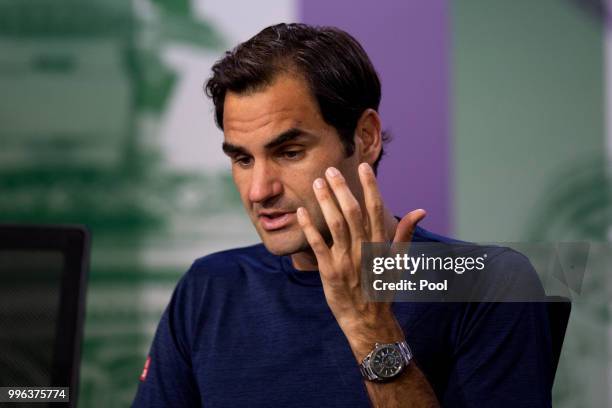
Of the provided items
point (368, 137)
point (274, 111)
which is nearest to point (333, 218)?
point (274, 111)

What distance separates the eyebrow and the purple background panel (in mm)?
770

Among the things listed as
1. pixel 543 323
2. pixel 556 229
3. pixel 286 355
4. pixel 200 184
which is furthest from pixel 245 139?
pixel 556 229

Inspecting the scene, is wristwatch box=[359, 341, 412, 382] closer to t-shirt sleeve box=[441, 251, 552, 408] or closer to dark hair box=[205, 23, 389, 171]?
t-shirt sleeve box=[441, 251, 552, 408]

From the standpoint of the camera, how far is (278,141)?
1312mm

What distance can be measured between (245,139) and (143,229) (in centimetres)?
96

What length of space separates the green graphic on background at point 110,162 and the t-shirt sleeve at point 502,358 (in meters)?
1.07

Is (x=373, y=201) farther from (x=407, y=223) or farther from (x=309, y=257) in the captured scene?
(x=309, y=257)

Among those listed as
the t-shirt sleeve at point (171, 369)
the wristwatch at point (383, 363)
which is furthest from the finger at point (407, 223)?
the t-shirt sleeve at point (171, 369)

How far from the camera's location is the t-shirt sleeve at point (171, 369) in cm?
136

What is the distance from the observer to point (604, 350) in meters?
2.03

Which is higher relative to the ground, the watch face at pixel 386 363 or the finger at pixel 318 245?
the finger at pixel 318 245

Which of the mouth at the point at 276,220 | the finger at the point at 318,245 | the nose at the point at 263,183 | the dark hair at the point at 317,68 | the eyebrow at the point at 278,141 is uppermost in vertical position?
the dark hair at the point at 317,68

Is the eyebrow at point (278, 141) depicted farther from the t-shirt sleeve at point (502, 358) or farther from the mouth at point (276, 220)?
the t-shirt sleeve at point (502, 358)

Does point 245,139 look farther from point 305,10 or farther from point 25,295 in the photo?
point 305,10
